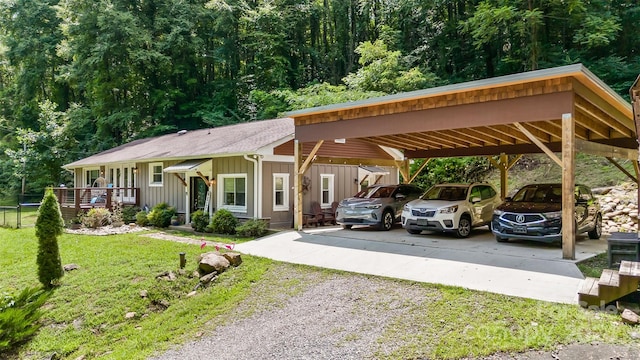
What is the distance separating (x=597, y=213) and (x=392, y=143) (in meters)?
6.42

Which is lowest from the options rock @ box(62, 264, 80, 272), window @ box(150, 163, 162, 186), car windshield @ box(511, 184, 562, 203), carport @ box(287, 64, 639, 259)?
rock @ box(62, 264, 80, 272)

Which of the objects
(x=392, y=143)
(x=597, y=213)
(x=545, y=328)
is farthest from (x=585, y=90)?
(x=392, y=143)

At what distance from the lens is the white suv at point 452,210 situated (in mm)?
10625

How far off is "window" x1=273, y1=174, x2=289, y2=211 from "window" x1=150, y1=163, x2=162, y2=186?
642cm

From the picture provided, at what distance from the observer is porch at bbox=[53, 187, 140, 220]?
16750 millimetres

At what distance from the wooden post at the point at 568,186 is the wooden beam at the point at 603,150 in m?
0.65

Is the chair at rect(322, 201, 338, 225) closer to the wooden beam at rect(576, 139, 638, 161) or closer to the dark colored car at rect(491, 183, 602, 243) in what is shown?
the dark colored car at rect(491, 183, 602, 243)

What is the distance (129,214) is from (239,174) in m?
6.35

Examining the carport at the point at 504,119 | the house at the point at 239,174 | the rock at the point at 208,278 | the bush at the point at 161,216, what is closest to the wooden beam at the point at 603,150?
the carport at the point at 504,119

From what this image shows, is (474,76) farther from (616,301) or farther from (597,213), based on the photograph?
(616,301)

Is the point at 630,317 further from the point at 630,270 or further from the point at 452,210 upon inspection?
the point at 452,210

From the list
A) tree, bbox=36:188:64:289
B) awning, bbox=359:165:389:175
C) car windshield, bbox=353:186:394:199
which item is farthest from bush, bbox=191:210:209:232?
awning, bbox=359:165:389:175

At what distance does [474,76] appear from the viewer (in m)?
23.6

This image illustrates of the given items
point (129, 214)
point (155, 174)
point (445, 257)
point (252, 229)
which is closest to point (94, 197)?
point (129, 214)
